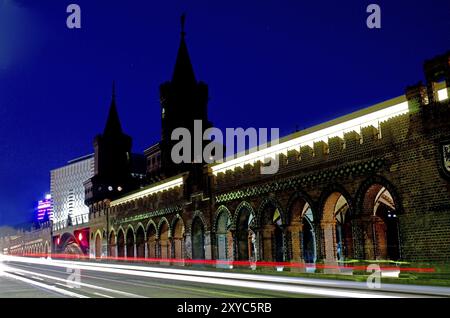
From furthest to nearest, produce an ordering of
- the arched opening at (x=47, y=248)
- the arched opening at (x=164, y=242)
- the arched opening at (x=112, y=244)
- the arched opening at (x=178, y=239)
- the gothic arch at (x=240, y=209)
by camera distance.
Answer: the arched opening at (x=47, y=248) < the arched opening at (x=112, y=244) < the arched opening at (x=164, y=242) < the arched opening at (x=178, y=239) < the gothic arch at (x=240, y=209)

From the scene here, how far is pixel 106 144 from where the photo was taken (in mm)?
62812

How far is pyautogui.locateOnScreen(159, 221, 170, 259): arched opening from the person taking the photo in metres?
34.6

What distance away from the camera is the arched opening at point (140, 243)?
125 feet

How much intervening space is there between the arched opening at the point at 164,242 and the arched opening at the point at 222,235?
23.8 ft

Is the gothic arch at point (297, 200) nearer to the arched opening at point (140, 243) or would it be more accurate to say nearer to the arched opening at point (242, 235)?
the arched opening at point (242, 235)

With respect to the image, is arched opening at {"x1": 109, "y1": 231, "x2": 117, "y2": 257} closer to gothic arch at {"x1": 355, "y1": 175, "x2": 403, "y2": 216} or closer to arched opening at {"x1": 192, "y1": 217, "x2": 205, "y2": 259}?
arched opening at {"x1": 192, "y1": 217, "x2": 205, "y2": 259}

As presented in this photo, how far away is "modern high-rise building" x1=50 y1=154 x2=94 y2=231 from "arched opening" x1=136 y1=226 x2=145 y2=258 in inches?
3086

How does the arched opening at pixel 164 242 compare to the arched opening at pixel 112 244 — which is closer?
the arched opening at pixel 164 242

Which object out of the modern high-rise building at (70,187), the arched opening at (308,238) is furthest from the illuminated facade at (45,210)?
the arched opening at (308,238)

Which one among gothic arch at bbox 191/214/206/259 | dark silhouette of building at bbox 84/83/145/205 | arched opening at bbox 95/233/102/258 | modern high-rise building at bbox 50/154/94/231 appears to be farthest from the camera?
modern high-rise building at bbox 50/154/94/231

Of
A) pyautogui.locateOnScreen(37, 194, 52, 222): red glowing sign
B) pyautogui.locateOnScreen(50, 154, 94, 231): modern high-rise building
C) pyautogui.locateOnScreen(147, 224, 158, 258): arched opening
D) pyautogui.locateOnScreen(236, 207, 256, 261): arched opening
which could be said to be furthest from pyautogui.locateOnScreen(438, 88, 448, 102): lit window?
pyautogui.locateOnScreen(37, 194, 52, 222): red glowing sign
